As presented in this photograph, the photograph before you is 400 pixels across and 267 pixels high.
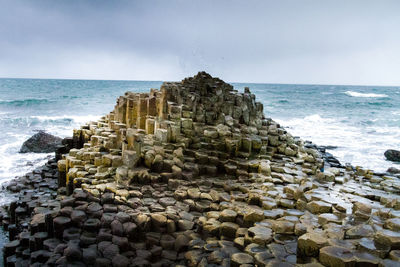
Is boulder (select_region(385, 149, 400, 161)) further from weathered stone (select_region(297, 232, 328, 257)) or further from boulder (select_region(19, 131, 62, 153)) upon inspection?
boulder (select_region(19, 131, 62, 153))

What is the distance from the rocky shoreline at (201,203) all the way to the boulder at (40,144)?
6675mm

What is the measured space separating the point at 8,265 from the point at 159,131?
4.42 m

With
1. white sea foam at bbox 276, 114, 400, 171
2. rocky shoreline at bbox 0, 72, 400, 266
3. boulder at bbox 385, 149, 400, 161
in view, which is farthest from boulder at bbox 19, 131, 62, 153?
boulder at bbox 385, 149, 400, 161

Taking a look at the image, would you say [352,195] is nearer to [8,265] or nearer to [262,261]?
[262,261]

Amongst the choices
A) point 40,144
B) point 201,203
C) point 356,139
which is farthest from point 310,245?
point 356,139

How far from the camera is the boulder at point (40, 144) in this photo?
16.4m

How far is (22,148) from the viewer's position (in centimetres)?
1642

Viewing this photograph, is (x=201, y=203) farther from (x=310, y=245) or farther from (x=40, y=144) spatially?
(x=40, y=144)

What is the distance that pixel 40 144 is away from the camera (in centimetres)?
1683

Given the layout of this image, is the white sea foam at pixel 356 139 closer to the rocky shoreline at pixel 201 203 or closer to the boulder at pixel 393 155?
the boulder at pixel 393 155

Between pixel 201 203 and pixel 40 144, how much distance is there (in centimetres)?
1389

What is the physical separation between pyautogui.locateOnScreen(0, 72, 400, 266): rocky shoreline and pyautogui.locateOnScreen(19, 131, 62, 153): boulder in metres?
6.68

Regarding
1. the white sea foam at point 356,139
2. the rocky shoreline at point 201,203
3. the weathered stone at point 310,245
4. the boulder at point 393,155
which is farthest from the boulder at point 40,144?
the boulder at point 393,155

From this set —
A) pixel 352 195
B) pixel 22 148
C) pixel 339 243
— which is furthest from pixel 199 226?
pixel 22 148
